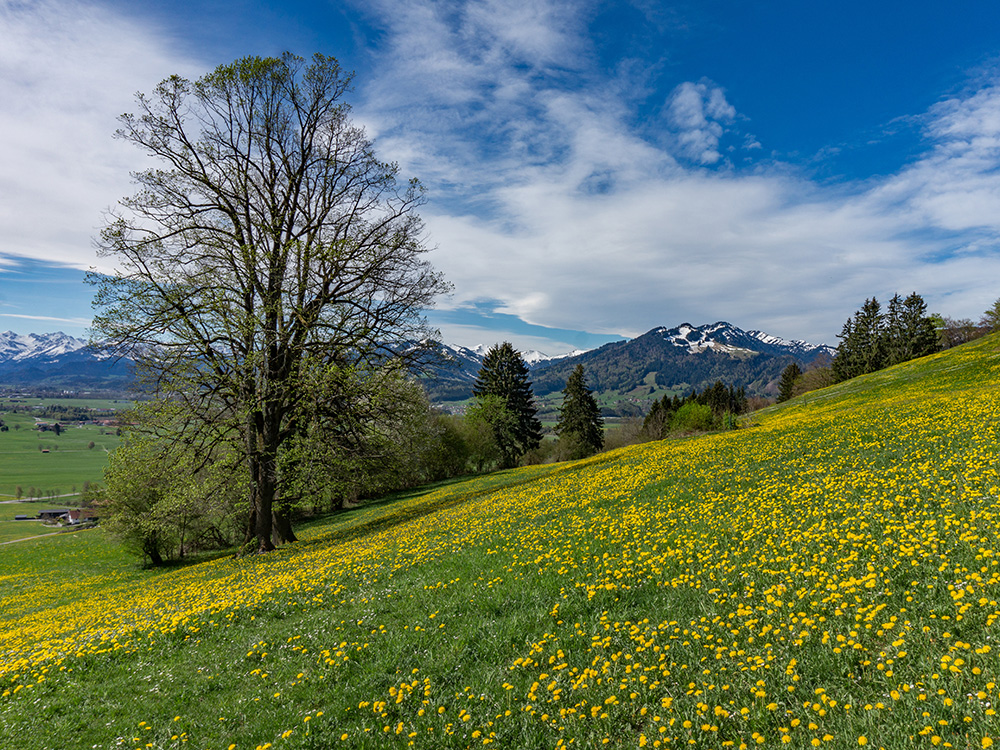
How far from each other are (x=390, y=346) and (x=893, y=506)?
17.1 m

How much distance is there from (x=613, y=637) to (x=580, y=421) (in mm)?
62692

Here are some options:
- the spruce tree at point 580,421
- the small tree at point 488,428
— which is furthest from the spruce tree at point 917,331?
the small tree at point 488,428

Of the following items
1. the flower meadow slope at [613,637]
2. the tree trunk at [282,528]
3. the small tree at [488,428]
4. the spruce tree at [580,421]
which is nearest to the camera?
the flower meadow slope at [613,637]

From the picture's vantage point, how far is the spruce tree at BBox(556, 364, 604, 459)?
67.8 m

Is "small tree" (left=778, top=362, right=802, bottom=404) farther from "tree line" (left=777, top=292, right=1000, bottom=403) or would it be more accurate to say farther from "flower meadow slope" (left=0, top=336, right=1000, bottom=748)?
"flower meadow slope" (left=0, top=336, right=1000, bottom=748)

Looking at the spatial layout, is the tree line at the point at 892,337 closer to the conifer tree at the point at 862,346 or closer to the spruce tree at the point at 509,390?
the conifer tree at the point at 862,346

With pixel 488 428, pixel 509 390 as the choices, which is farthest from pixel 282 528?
pixel 509 390

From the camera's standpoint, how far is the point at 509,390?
63.3 meters

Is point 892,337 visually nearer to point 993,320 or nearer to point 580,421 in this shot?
point 993,320

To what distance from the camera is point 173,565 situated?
100.0 ft

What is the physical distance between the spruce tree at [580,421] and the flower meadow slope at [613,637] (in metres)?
54.1

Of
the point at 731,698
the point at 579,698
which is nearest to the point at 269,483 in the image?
the point at 579,698

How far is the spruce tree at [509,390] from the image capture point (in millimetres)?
63031

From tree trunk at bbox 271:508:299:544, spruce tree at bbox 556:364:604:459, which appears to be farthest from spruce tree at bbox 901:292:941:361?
tree trunk at bbox 271:508:299:544
